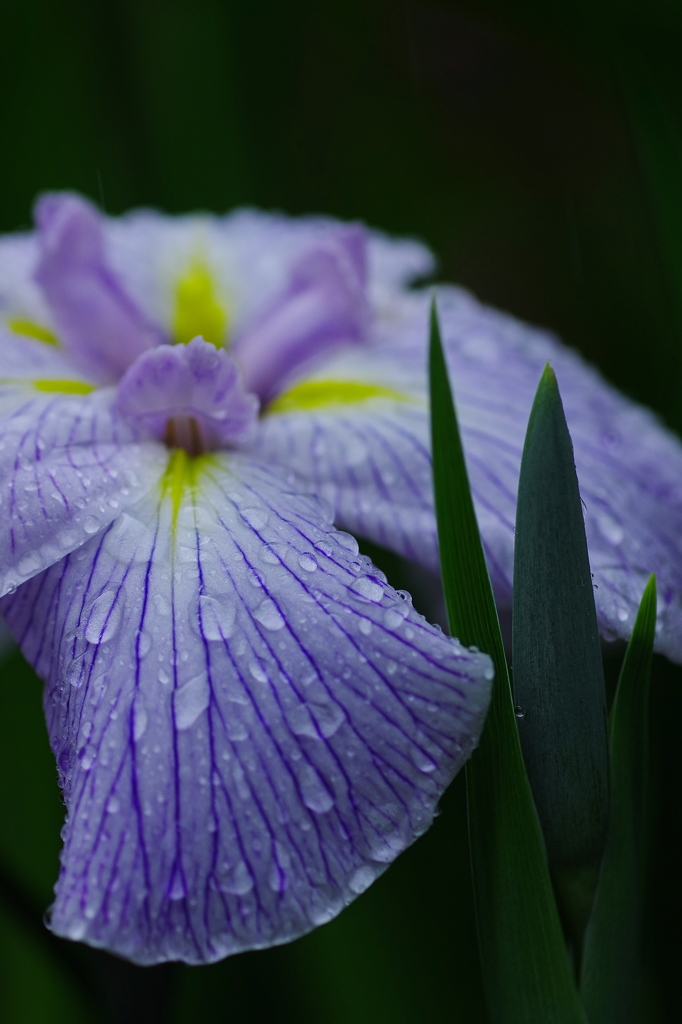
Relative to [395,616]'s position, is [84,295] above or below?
above

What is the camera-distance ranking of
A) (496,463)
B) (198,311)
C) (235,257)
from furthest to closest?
(235,257) < (198,311) < (496,463)

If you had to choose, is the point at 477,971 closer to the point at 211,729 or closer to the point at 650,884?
the point at 650,884

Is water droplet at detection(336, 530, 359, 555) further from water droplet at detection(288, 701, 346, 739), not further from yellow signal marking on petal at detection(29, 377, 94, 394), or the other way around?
yellow signal marking on petal at detection(29, 377, 94, 394)

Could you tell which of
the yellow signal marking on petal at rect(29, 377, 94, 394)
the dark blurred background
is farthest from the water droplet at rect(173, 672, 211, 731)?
the dark blurred background

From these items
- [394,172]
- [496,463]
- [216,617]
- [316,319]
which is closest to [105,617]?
[216,617]

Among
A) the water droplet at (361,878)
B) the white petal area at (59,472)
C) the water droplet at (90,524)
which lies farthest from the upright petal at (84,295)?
the water droplet at (361,878)

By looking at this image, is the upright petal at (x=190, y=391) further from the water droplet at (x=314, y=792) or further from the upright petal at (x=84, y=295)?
the water droplet at (x=314, y=792)

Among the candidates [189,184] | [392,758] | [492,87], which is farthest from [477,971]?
[492,87]

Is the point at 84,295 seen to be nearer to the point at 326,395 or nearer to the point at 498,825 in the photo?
the point at 326,395
